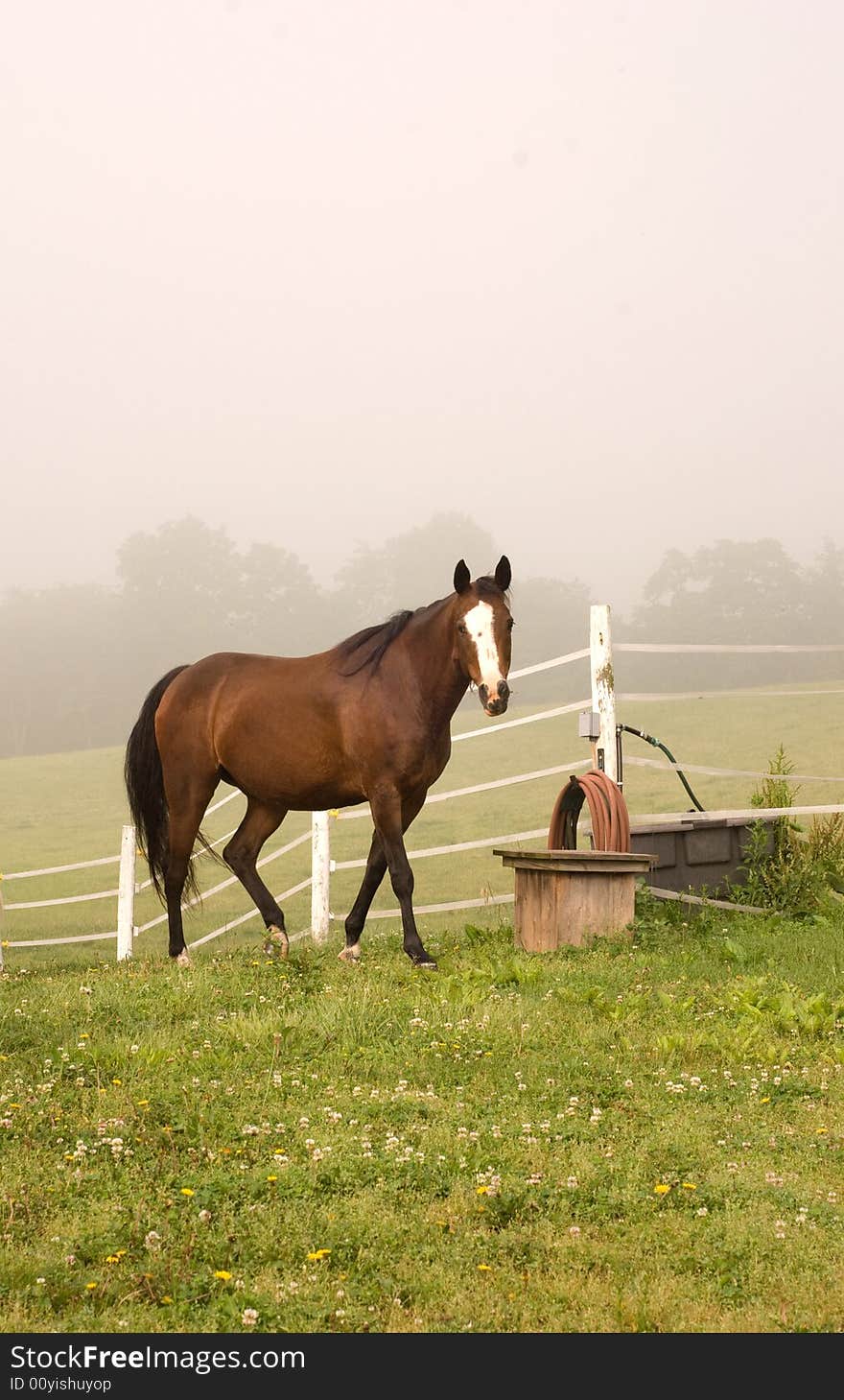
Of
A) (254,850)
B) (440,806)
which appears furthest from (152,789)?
(440,806)

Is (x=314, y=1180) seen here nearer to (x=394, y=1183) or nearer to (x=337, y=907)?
(x=394, y=1183)

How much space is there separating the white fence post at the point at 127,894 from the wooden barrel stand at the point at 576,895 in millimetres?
5627

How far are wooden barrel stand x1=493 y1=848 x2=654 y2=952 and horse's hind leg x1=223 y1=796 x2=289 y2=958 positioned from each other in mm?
2047

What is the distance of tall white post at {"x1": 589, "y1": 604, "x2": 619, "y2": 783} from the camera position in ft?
33.4

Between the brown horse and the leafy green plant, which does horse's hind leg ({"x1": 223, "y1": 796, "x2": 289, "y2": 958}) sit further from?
the leafy green plant

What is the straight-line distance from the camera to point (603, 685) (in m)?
10.3

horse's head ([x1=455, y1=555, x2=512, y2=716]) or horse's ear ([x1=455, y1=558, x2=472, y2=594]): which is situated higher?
horse's ear ([x1=455, y1=558, x2=472, y2=594])

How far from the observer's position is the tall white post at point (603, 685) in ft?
33.4

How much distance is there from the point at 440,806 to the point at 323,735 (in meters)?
21.7

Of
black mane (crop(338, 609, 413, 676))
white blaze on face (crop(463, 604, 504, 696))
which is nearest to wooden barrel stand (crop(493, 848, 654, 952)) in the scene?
white blaze on face (crop(463, 604, 504, 696))

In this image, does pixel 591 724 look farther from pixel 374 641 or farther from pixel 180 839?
pixel 180 839

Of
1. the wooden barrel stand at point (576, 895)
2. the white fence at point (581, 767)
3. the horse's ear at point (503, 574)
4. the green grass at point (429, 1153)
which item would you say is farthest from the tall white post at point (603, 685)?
the green grass at point (429, 1153)

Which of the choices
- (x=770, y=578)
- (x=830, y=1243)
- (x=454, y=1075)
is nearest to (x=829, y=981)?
(x=454, y=1075)

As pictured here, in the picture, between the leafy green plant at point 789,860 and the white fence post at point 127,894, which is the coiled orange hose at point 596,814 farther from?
the white fence post at point 127,894
